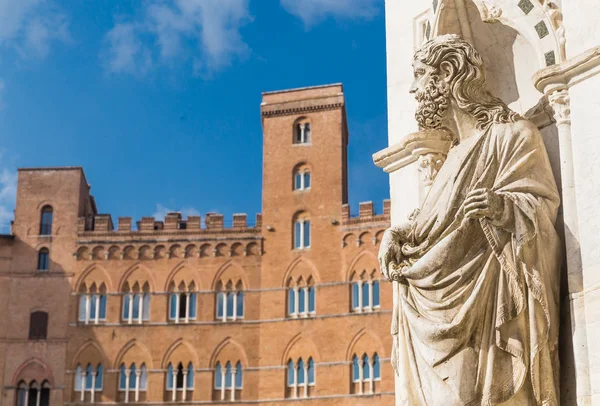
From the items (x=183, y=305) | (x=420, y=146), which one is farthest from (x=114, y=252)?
(x=420, y=146)

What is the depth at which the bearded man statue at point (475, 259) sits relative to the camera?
12.9 feet

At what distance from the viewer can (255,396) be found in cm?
3766

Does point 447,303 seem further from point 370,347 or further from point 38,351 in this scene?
point 38,351

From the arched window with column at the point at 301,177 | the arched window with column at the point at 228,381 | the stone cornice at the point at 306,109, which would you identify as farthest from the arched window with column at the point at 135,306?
the stone cornice at the point at 306,109

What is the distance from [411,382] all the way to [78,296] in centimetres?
3638

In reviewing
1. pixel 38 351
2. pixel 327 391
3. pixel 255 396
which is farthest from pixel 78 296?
pixel 327 391

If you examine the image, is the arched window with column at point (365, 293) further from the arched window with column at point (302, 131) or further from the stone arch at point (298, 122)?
the stone arch at point (298, 122)

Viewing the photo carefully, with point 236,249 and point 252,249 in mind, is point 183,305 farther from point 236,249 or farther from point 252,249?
point 252,249

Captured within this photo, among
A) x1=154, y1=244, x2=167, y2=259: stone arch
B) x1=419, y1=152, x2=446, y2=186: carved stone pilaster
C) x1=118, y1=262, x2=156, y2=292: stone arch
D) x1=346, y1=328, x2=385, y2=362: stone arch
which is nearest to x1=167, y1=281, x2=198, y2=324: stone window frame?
x1=118, y1=262, x2=156, y2=292: stone arch

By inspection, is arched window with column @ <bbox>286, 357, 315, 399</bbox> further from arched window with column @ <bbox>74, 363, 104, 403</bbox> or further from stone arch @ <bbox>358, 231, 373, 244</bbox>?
arched window with column @ <bbox>74, 363, 104, 403</bbox>

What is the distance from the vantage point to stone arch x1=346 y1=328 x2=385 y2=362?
36391mm

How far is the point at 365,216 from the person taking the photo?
38.6 m

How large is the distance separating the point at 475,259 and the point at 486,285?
0.13 metres

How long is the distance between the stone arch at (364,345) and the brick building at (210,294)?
0.15 feet
